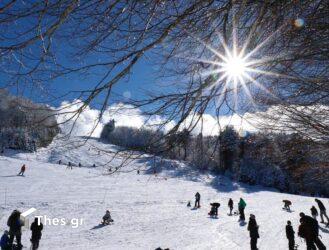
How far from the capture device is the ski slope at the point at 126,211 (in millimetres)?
10992

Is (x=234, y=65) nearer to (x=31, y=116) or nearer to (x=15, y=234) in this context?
(x=31, y=116)

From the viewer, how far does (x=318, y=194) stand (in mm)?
44188

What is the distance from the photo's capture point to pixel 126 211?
17828mm

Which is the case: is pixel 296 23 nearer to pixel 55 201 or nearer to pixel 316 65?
pixel 316 65

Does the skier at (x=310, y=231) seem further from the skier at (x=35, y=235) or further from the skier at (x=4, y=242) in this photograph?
the skier at (x=4, y=242)

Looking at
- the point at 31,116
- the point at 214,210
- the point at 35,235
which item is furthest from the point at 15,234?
the point at 214,210

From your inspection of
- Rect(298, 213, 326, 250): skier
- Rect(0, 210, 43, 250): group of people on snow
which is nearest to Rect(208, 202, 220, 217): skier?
Rect(298, 213, 326, 250): skier

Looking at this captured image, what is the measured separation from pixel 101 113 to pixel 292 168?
16.9 feet

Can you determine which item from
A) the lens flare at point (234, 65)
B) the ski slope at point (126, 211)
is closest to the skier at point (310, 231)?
the ski slope at point (126, 211)

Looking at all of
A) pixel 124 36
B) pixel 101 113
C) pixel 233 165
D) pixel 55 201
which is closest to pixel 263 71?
pixel 124 36

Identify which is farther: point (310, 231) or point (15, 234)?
point (15, 234)

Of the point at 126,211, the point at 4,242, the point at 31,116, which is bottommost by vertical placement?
the point at 4,242

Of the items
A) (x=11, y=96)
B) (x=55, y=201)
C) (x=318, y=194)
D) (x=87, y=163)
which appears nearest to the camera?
(x=11, y=96)

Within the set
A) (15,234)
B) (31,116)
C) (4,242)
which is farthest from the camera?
(15,234)
